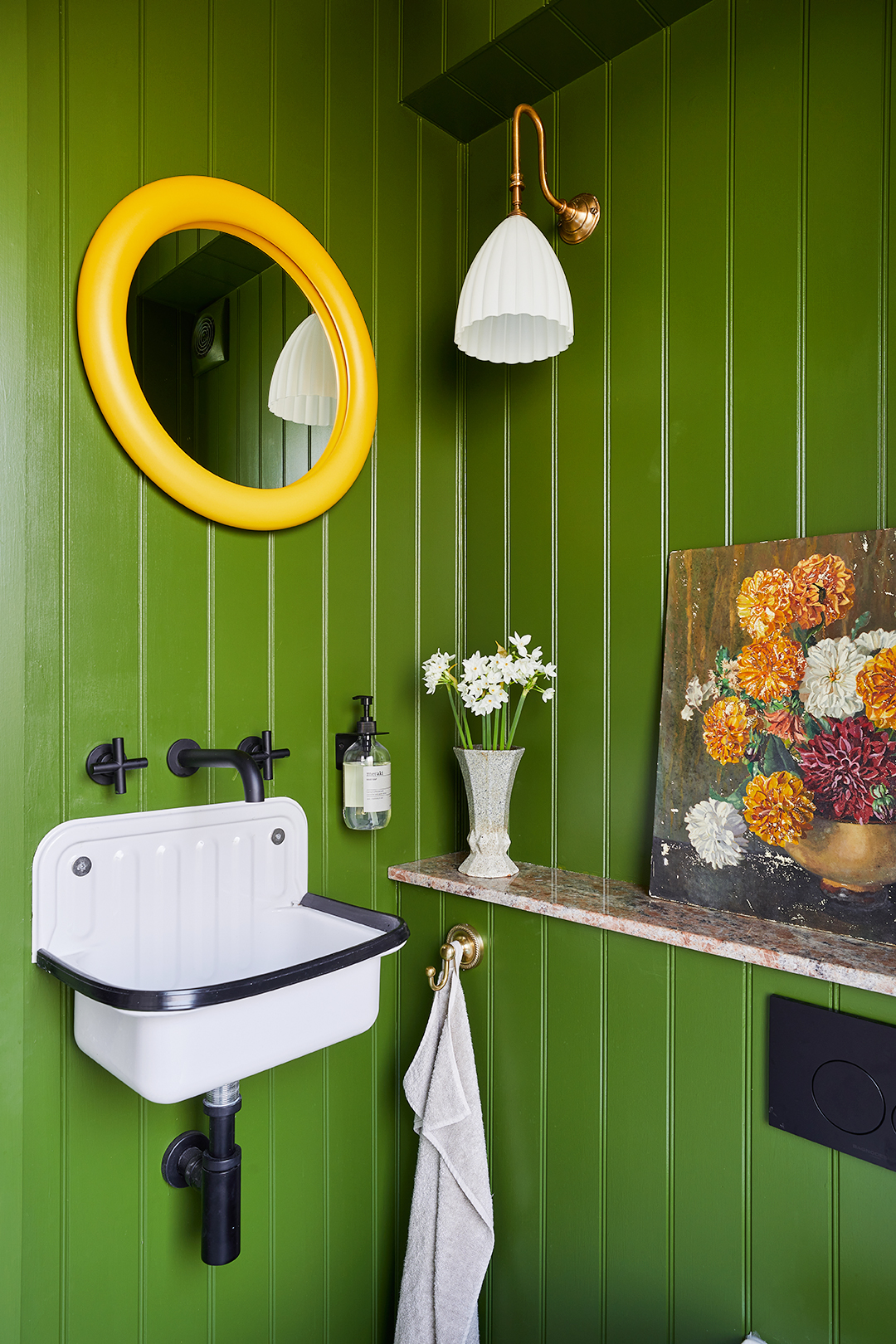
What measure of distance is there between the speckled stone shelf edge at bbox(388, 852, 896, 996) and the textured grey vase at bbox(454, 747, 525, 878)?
0.03m

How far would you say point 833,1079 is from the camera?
104 centimetres

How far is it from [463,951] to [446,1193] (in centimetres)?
40

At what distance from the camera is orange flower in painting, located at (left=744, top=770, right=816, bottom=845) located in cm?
122

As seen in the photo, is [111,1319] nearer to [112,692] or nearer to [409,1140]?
[409,1140]

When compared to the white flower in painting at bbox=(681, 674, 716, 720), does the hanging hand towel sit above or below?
below

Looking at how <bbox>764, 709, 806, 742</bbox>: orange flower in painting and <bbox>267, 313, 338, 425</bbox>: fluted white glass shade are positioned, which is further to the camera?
<bbox>267, 313, 338, 425</bbox>: fluted white glass shade

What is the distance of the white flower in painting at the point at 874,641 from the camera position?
1142 millimetres

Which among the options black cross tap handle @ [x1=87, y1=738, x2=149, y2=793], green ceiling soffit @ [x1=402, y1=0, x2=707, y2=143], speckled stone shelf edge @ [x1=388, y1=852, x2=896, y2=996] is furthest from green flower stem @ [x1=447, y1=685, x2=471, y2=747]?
green ceiling soffit @ [x1=402, y1=0, x2=707, y2=143]

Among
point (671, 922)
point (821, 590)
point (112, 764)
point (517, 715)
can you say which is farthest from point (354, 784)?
point (821, 590)

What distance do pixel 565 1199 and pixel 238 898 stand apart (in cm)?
74

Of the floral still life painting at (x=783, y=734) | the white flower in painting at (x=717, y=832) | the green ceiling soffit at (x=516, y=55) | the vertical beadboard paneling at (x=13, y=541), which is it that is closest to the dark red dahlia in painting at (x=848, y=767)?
the floral still life painting at (x=783, y=734)

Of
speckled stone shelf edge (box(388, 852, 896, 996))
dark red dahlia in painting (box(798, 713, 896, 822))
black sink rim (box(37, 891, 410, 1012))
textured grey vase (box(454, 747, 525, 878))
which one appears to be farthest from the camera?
textured grey vase (box(454, 747, 525, 878))

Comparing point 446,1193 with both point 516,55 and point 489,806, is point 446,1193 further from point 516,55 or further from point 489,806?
point 516,55

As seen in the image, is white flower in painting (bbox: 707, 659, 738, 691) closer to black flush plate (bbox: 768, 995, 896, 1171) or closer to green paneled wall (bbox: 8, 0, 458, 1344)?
black flush plate (bbox: 768, 995, 896, 1171)
